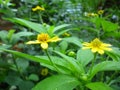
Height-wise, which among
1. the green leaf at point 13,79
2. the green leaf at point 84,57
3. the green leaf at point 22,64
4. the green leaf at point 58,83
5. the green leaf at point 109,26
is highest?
the green leaf at point 109,26

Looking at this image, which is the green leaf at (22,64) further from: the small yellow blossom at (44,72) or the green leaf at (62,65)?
the green leaf at (62,65)

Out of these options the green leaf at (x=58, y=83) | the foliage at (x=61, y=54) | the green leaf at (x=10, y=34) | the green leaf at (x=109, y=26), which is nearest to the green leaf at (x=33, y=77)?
the foliage at (x=61, y=54)

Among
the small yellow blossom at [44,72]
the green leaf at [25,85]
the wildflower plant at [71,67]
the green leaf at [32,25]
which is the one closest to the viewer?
the wildflower plant at [71,67]

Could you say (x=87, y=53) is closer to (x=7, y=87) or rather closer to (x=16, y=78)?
(x=16, y=78)

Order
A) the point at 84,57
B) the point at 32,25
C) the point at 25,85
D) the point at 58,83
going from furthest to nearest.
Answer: the point at 25,85, the point at 32,25, the point at 84,57, the point at 58,83

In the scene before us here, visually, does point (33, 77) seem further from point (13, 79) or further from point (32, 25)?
point (32, 25)


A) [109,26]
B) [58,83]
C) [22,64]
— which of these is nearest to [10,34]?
[22,64]

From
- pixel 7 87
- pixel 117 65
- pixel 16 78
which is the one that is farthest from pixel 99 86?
pixel 7 87

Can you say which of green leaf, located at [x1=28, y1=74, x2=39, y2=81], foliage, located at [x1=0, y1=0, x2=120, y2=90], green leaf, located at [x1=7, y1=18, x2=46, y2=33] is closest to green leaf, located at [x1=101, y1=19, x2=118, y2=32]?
foliage, located at [x1=0, y1=0, x2=120, y2=90]
